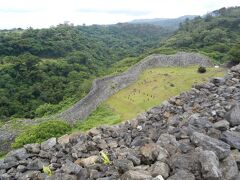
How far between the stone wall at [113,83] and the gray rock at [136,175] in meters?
21.6

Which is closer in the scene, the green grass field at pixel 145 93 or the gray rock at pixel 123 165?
the gray rock at pixel 123 165

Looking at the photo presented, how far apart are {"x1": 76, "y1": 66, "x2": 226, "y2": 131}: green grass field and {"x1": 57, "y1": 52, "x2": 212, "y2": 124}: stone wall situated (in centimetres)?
50

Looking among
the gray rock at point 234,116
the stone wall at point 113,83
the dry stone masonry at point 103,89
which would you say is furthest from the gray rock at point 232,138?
the stone wall at point 113,83

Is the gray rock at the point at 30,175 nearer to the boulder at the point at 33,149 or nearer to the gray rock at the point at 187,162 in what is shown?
the boulder at the point at 33,149

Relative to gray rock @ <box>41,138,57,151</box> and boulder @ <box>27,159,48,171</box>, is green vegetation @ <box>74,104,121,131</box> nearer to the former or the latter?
gray rock @ <box>41,138,57,151</box>

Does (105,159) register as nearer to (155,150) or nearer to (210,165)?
(155,150)

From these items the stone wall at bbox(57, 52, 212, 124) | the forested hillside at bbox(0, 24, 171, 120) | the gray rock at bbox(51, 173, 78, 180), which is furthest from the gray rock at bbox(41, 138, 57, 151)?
the forested hillside at bbox(0, 24, 171, 120)

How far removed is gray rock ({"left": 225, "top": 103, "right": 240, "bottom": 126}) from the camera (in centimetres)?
917

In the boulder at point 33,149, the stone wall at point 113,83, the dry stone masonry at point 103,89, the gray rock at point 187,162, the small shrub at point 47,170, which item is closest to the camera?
the gray rock at point 187,162

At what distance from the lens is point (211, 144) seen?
755 cm

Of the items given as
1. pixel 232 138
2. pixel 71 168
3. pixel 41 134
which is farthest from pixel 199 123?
pixel 41 134

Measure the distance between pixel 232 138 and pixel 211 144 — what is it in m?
0.69

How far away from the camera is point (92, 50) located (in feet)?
344

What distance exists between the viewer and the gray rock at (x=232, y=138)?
7789mm
